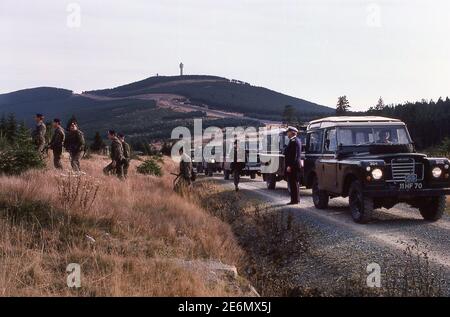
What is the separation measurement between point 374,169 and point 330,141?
264 cm

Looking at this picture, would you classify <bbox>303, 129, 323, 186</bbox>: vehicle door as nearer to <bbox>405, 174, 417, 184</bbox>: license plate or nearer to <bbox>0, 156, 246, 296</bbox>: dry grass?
<bbox>405, 174, 417, 184</bbox>: license plate

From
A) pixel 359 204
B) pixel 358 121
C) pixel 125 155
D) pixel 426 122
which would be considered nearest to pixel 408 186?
pixel 359 204

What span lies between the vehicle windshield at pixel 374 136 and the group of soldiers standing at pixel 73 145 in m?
7.01

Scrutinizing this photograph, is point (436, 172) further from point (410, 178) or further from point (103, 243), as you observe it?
point (103, 243)

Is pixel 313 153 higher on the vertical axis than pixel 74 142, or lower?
lower

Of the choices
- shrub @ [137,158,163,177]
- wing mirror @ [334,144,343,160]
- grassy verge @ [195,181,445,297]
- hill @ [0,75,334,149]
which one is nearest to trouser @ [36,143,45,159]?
grassy verge @ [195,181,445,297]

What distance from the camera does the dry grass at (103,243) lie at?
5547mm

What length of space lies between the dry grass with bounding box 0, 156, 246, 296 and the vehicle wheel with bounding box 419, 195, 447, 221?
458cm

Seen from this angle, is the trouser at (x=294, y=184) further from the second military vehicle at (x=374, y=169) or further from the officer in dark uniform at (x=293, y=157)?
the second military vehicle at (x=374, y=169)

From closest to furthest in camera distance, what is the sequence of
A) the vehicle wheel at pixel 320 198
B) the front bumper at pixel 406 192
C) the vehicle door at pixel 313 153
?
1. the front bumper at pixel 406 192
2. the vehicle wheel at pixel 320 198
3. the vehicle door at pixel 313 153

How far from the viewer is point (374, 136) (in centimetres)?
1291

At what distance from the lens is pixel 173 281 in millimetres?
5656

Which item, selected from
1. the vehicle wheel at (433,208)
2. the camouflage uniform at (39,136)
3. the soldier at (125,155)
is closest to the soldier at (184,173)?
the soldier at (125,155)
